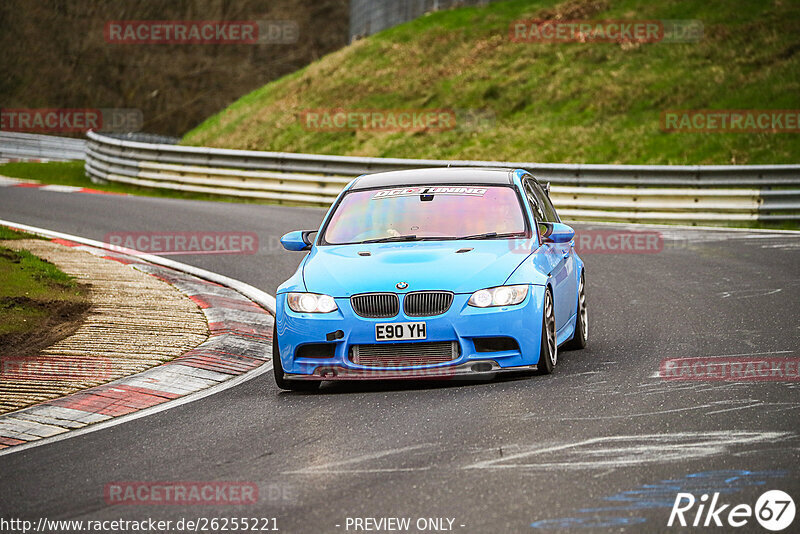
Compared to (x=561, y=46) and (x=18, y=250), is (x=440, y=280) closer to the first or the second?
(x=18, y=250)

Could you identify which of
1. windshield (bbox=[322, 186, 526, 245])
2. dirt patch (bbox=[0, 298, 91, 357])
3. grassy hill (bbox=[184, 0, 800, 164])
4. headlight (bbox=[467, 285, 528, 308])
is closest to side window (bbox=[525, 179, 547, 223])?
windshield (bbox=[322, 186, 526, 245])

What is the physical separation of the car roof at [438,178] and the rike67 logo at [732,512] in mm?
4644

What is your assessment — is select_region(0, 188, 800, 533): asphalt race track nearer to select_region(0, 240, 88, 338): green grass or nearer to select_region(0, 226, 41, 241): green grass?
select_region(0, 240, 88, 338): green grass

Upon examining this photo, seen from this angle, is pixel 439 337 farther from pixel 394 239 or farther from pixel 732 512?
pixel 732 512

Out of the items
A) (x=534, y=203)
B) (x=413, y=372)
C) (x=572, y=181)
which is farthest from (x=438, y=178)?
(x=572, y=181)

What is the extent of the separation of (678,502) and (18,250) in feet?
34.8

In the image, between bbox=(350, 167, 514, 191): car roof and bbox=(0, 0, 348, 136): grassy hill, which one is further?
bbox=(0, 0, 348, 136): grassy hill

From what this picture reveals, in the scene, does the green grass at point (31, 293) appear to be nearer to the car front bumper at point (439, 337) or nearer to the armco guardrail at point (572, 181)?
the car front bumper at point (439, 337)

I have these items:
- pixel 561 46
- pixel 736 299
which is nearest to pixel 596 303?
pixel 736 299

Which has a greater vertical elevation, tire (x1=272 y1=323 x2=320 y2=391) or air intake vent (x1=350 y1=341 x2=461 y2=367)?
air intake vent (x1=350 y1=341 x2=461 y2=367)

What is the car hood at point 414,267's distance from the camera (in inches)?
311

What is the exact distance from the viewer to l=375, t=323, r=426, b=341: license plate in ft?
25.4

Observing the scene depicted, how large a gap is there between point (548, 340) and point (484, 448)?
7.11ft

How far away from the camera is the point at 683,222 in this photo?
20.1 m
